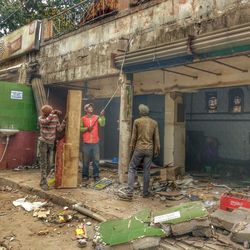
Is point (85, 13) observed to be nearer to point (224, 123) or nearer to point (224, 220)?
point (224, 123)

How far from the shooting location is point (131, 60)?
7969mm

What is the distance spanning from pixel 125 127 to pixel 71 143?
4.91ft

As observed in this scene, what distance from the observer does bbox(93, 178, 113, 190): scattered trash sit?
8149mm

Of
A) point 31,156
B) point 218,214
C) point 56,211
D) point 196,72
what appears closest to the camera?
point 218,214

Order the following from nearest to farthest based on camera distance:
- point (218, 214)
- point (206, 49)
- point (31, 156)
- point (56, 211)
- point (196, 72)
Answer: point (218, 214) → point (206, 49) → point (56, 211) → point (196, 72) → point (31, 156)

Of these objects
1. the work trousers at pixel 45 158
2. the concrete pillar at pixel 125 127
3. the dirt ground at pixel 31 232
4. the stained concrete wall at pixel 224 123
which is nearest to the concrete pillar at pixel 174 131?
the concrete pillar at pixel 125 127

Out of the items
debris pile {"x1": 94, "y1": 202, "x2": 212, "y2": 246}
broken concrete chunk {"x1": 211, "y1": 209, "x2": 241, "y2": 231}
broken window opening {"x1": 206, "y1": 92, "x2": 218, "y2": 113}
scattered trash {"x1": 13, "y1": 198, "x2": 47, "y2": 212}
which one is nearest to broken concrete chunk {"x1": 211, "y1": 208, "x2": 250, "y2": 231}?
broken concrete chunk {"x1": 211, "y1": 209, "x2": 241, "y2": 231}

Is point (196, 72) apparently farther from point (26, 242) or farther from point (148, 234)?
point (26, 242)

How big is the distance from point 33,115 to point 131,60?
5.44 meters

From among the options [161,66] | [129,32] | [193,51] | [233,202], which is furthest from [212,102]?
[233,202]

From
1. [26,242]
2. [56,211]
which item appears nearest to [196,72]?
[56,211]

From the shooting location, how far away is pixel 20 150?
37.7ft

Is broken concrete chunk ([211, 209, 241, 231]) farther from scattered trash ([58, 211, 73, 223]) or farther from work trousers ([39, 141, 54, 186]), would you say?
work trousers ([39, 141, 54, 186])

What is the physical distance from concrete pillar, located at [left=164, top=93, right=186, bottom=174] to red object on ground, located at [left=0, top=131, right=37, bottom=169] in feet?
16.6
